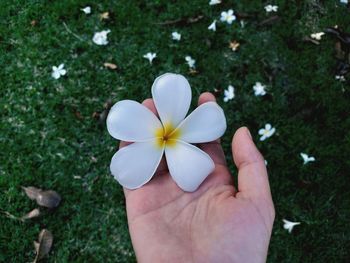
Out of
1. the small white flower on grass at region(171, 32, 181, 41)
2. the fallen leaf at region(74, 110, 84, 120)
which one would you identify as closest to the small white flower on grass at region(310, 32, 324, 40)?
the small white flower on grass at region(171, 32, 181, 41)

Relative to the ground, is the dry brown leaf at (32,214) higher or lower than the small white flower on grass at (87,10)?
lower

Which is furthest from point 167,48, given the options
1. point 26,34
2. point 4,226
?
point 4,226

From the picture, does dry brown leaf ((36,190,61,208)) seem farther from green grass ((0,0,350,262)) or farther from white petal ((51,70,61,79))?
white petal ((51,70,61,79))

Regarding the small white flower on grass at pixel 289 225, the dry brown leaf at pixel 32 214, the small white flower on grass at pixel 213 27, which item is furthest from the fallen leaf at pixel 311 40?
the dry brown leaf at pixel 32 214

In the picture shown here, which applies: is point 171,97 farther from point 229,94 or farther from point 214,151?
point 229,94

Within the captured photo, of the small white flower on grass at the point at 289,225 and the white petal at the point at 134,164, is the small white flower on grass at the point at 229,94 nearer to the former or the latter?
the small white flower on grass at the point at 289,225

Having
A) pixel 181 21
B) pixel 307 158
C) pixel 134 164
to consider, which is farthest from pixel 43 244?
pixel 181 21
